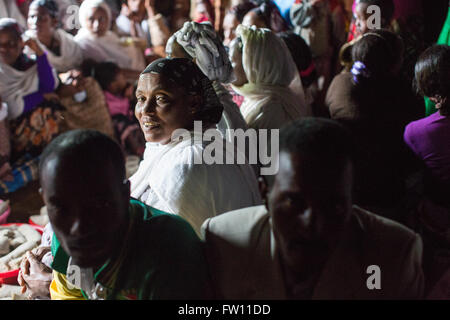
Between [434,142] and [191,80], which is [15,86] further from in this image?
[434,142]

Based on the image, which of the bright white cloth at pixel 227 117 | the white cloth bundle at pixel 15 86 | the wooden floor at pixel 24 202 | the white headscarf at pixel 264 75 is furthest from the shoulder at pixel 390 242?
the white cloth bundle at pixel 15 86

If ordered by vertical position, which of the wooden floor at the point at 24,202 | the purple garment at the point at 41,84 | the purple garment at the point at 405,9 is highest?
the purple garment at the point at 405,9

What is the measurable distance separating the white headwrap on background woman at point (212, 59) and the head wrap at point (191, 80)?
0.44 meters

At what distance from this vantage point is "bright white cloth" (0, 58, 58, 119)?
4.19 m

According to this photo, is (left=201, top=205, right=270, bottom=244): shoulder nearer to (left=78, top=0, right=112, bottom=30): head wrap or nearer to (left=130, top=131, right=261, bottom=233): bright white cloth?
(left=130, top=131, right=261, bottom=233): bright white cloth

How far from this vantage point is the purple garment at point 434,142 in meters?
2.21

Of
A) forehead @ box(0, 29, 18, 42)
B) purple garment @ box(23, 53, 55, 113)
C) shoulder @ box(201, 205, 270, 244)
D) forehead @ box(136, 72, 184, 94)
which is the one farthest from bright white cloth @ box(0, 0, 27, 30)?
shoulder @ box(201, 205, 270, 244)

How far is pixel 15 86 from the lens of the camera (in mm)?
4277

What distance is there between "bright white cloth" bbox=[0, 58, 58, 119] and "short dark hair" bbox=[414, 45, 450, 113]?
11.6ft

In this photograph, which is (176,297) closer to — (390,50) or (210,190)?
(210,190)

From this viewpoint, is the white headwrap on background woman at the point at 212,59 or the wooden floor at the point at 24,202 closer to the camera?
the white headwrap on background woman at the point at 212,59

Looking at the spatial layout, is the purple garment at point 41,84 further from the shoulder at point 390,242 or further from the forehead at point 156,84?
the shoulder at point 390,242
